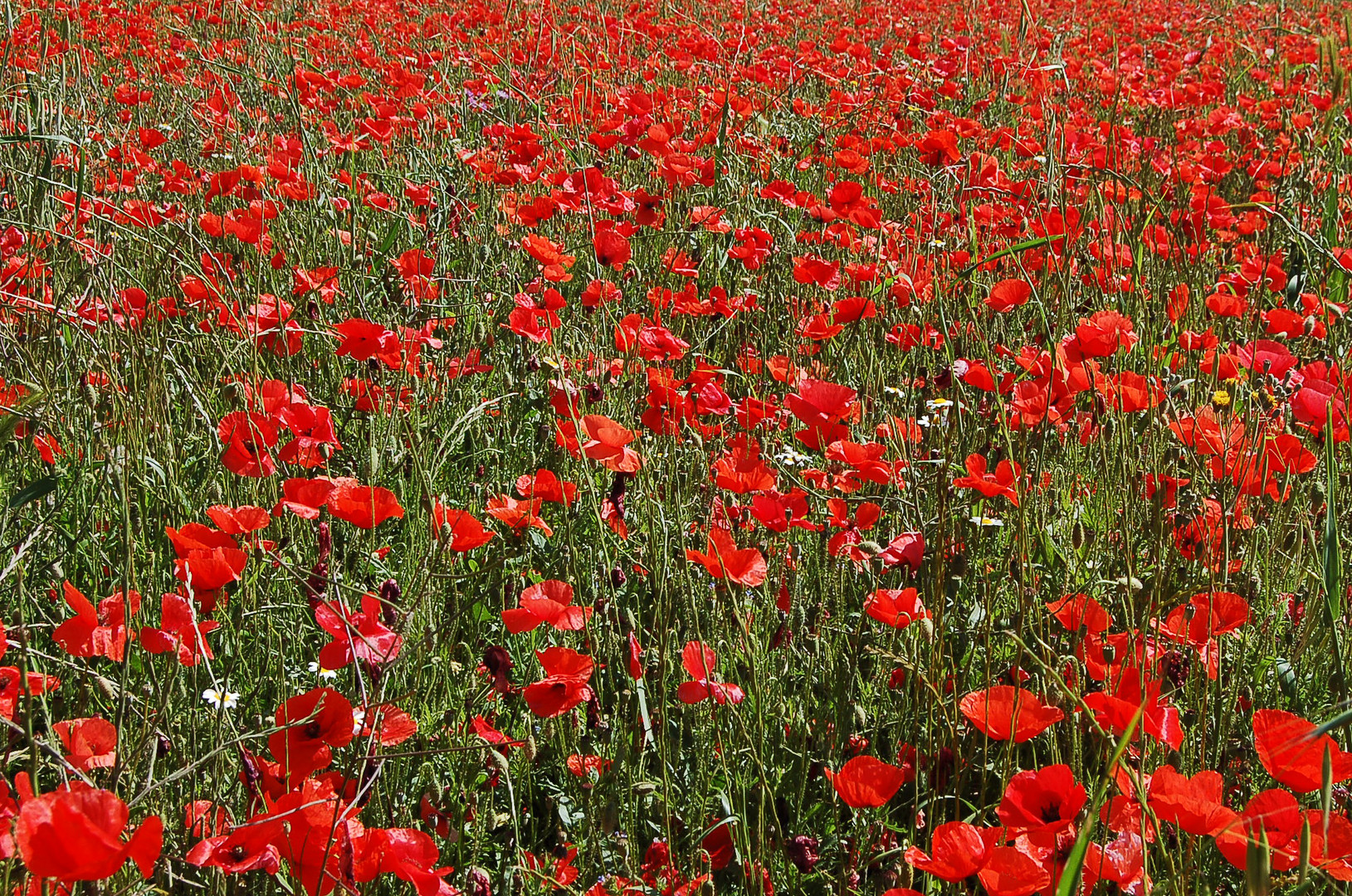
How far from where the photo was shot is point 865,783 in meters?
1.40

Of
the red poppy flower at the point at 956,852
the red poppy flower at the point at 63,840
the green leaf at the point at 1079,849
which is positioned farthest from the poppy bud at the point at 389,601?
the green leaf at the point at 1079,849

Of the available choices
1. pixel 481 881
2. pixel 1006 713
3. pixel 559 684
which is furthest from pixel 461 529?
pixel 1006 713

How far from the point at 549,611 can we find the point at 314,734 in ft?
1.18

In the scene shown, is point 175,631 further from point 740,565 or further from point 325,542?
point 740,565

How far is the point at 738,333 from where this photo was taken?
11.3 ft

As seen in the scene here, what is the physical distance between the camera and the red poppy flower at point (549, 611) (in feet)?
5.23

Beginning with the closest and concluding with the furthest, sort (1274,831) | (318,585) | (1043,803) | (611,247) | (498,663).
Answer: (1274,831), (1043,803), (498,663), (318,585), (611,247)

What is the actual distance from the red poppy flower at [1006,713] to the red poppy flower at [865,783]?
136 millimetres

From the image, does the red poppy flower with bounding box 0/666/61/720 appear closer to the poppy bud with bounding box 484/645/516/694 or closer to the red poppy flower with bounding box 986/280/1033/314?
the poppy bud with bounding box 484/645/516/694

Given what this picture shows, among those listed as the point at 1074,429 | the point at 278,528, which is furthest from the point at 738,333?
the point at 278,528

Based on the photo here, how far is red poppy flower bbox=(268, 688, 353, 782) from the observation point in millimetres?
1406

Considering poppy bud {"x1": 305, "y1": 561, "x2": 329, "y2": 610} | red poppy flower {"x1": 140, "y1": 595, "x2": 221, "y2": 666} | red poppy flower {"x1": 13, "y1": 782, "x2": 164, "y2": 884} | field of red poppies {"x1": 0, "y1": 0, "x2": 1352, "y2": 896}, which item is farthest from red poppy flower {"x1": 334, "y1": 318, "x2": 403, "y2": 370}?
red poppy flower {"x1": 13, "y1": 782, "x2": 164, "y2": 884}

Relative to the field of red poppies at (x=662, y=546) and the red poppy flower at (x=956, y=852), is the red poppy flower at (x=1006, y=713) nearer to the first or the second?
the field of red poppies at (x=662, y=546)

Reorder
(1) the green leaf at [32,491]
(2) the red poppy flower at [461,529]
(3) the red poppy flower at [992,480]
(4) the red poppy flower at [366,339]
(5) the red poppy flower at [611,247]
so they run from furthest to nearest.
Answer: (5) the red poppy flower at [611,247] → (4) the red poppy flower at [366,339] → (3) the red poppy flower at [992,480] → (2) the red poppy flower at [461,529] → (1) the green leaf at [32,491]
